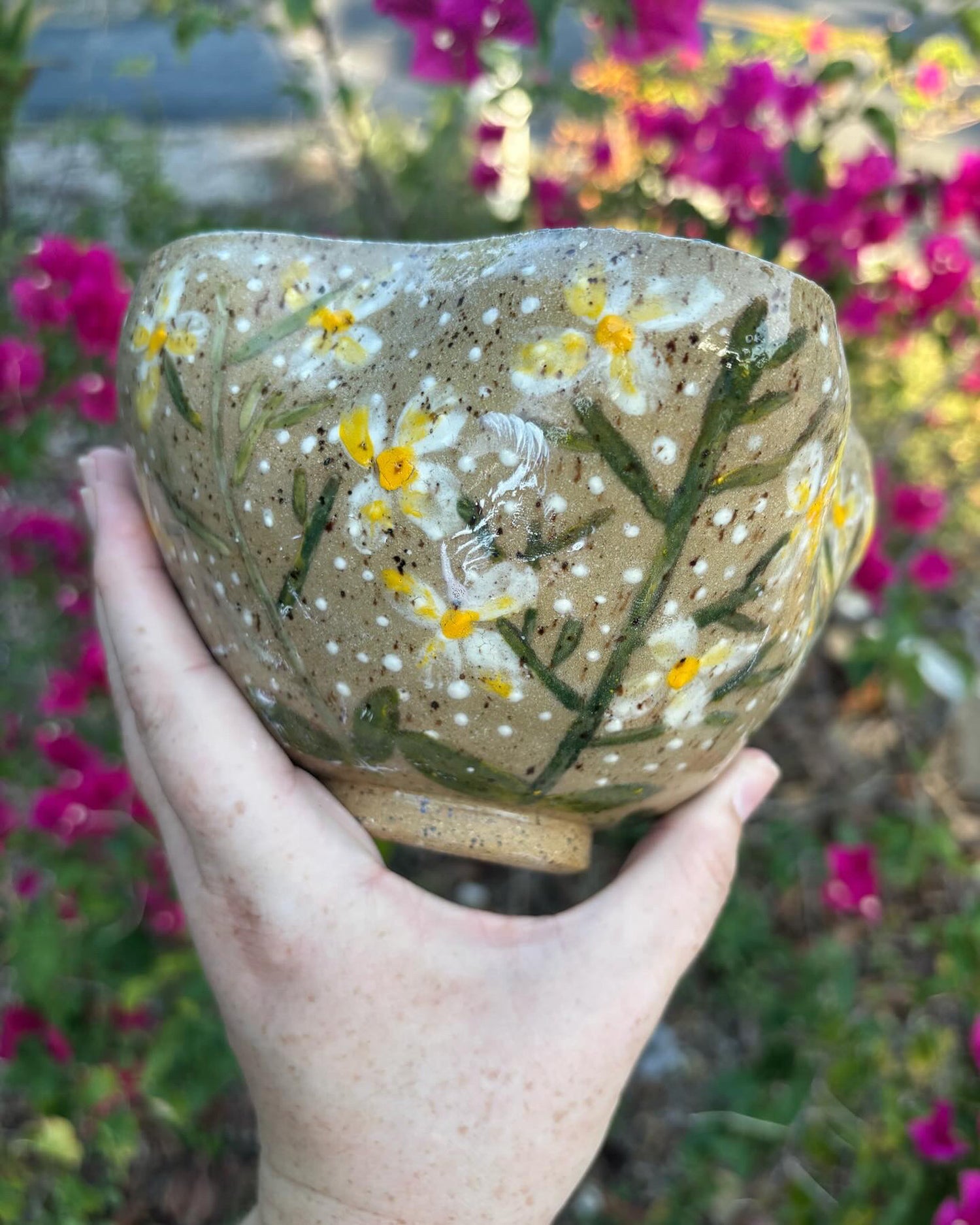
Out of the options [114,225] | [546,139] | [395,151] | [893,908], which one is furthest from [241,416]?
[546,139]

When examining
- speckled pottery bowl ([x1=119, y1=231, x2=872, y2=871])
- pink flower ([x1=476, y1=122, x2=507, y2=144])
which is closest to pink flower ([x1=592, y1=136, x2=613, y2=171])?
pink flower ([x1=476, y1=122, x2=507, y2=144])

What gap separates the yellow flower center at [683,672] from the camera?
2.28ft

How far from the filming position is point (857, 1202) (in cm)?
118

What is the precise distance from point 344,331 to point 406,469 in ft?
0.43

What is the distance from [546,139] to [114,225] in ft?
4.53

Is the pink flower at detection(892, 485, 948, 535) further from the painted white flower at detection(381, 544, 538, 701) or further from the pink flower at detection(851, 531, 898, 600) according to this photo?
the painted white flower at detection(381, 544, 538, 701)

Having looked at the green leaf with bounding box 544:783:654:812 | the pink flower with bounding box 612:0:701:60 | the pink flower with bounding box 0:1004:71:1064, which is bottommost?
the pink flower with bounding box 0:1004:71:1064

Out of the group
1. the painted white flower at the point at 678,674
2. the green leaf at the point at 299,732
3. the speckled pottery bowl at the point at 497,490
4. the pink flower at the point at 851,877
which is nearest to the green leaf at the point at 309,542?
the speckled pottery bowl at the point at 497,490

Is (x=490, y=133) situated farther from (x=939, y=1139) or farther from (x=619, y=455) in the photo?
(x=939, y=1139)

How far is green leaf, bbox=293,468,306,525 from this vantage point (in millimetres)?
683

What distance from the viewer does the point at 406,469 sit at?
0.65 m

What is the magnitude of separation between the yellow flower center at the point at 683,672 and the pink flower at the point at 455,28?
740 millimetres

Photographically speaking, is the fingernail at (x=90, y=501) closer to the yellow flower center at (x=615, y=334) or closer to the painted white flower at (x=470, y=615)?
the painted white flower at (x=470, y=615)

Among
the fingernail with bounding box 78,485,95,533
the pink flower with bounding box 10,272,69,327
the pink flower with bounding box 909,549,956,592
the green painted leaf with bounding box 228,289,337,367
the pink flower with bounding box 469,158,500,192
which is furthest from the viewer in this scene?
the pink flower with bounding box 469,158,500,192
